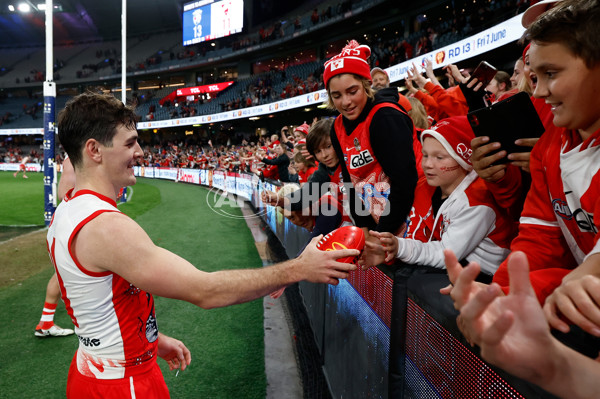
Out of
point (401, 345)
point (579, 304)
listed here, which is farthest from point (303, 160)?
point (579, 304)

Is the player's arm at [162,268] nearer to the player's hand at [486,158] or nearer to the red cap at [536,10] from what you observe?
the player's hand at [486,158]

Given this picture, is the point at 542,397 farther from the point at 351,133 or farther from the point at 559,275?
the point at 351,133

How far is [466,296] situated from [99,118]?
5.69 ft

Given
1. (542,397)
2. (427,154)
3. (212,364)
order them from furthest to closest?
(212,364) → (427,154) → (542,397)

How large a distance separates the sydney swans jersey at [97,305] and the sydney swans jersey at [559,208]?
5.23 feet

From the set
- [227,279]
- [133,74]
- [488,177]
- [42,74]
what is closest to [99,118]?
[227,279]

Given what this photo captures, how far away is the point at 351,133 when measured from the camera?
2705 millimetres

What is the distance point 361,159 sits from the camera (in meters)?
2.67

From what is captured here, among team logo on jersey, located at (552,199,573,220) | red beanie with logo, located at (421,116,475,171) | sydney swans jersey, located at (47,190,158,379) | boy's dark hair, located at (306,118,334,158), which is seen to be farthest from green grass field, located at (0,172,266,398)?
team logo on jersey, located at (552,199,573,220)

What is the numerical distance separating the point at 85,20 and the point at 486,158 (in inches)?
2304

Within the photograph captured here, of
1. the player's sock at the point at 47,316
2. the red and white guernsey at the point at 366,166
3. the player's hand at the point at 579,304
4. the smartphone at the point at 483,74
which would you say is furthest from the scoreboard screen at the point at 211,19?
the player's hand at the point at 579,304

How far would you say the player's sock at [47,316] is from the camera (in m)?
3.60

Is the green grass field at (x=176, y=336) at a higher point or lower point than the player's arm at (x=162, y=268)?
lower

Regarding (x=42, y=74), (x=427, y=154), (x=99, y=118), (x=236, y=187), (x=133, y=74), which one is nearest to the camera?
(x=99, y=118)
